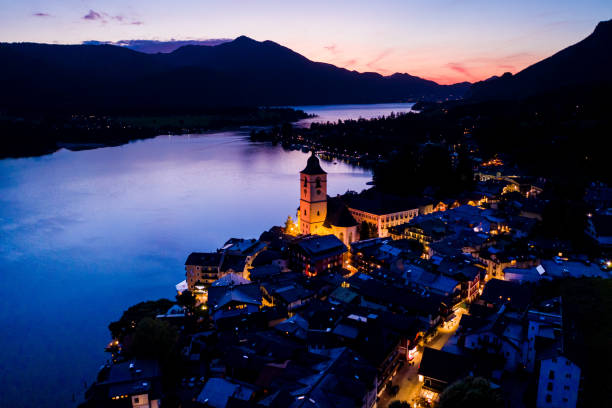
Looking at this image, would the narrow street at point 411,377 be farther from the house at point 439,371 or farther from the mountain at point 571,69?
the mountain at point 571,69

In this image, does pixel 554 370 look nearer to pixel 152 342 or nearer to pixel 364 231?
pixel 152 342

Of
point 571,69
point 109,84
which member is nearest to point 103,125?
point 109,84

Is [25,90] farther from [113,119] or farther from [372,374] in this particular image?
[372,374]

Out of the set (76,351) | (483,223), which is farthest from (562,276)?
(76,351)

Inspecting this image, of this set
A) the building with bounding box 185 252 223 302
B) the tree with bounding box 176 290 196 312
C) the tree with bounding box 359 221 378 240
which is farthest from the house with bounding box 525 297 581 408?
the building with bounding box 185 252 223 302

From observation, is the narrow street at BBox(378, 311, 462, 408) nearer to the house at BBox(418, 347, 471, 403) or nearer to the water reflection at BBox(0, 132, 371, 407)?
the house at BBox(418, 347, 471, 403)

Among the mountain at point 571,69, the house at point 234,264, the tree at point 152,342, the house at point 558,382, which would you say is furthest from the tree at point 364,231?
the mountain at point 571,69
